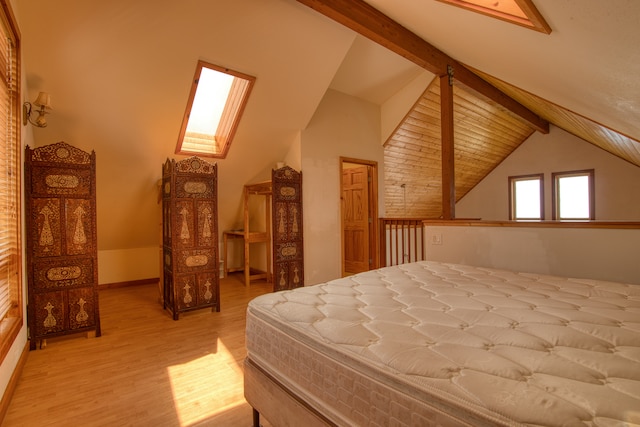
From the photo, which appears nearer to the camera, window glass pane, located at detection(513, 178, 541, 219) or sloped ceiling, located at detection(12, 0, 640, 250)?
sloped ceiling, located at detection(12, 0, 640, 250)

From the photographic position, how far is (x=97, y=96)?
3070mm

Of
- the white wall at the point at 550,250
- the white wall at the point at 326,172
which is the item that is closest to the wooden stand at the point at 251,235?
the white wall at the point at 326,172

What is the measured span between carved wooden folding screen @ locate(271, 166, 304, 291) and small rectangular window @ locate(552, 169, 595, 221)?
5466 millimetres

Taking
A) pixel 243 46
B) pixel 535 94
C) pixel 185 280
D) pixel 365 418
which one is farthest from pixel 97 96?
pixel 535 94

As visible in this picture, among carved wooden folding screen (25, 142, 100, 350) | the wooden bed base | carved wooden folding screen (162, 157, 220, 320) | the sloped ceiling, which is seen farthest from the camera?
carved wooden folding screen (162, 157, 220, 320)

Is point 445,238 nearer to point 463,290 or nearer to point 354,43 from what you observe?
point 463,290

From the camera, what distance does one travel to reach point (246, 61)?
336 centimetres

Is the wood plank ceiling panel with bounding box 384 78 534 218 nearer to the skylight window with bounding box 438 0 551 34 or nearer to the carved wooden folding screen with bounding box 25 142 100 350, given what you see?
the skylight window with bounding box 438 0 551 34

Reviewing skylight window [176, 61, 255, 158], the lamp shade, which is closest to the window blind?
the lamp shade

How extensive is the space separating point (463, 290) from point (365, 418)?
3.14 ft

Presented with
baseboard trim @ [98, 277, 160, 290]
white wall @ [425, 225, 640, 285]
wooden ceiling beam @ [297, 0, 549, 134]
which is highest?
wooden ceiling beam @ [297, 0, 549, 134]

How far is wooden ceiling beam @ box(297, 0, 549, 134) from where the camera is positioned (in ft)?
9.23

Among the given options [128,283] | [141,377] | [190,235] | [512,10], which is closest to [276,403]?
[141,377]

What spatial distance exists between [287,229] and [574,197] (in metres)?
5.87
